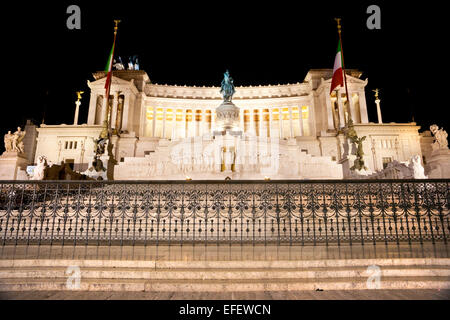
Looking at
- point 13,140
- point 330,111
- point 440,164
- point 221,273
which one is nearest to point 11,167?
point 13,140

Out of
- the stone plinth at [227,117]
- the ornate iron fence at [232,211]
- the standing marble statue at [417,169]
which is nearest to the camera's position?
the ornate iron fence at [232,211]

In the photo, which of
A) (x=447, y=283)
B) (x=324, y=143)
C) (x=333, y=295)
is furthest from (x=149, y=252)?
(x=324, y=143)

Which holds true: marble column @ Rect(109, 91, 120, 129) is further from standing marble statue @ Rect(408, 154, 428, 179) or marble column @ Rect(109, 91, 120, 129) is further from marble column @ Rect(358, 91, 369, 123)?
standing marble statue @ Rect(408, 154, 428, 179)

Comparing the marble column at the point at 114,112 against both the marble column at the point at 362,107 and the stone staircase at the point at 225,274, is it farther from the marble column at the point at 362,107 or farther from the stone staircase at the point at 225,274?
the stone staircase at the point at 225,274

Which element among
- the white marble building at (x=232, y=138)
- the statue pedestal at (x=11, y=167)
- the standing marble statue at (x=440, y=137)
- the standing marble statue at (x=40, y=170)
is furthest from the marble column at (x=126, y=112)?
the standing marble statue at (x=440, y=137)

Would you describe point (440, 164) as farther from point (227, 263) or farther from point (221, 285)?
point (221, 285)

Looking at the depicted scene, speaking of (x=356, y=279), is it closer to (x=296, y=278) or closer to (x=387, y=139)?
(x=296, y=278)

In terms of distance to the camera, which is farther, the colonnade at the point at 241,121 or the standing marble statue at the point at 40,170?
the colonnade at the point at 241,121
